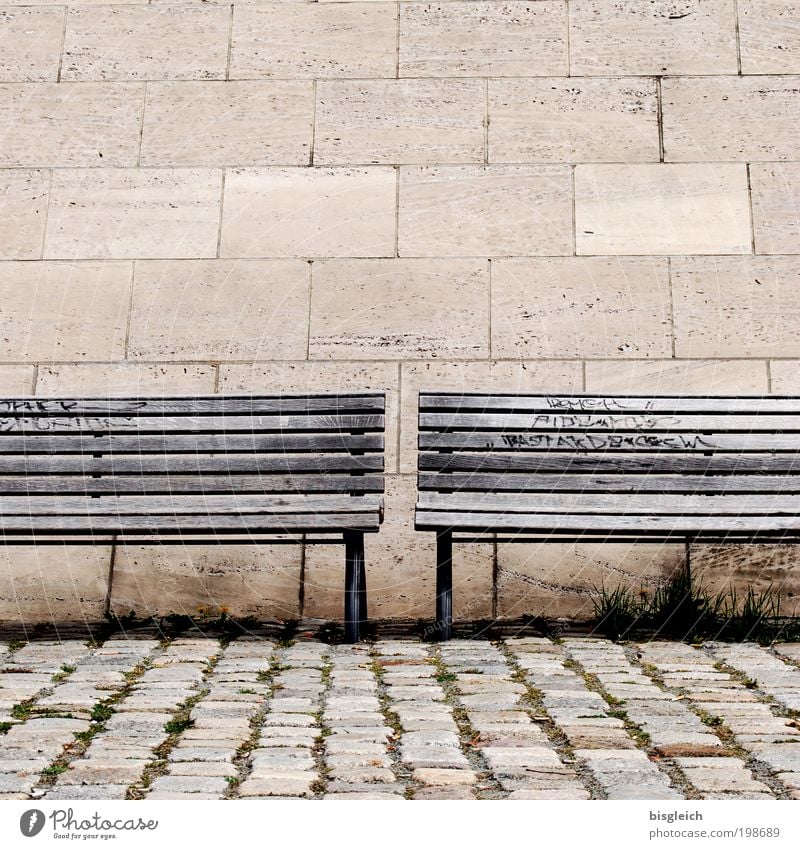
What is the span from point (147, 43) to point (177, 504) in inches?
116

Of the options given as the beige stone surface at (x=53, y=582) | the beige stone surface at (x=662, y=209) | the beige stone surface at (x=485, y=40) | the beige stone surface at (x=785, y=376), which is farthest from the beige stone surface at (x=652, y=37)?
the beige stone surface at (x=53, y=582)

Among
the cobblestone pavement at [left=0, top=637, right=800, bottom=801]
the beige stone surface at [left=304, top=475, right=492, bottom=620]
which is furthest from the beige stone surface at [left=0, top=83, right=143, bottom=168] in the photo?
the cobblestone pavement at [left=0, top=637, right=800, bottom=801]

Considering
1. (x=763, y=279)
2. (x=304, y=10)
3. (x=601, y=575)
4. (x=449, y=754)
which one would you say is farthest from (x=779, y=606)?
(x=304, y=10)

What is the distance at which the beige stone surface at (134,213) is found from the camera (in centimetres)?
568

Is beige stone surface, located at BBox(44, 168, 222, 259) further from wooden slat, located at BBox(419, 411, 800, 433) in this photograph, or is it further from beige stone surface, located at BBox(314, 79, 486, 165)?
wooden slat, located at BBox(419, 411, 800, 433)

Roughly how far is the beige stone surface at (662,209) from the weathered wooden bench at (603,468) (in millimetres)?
1266

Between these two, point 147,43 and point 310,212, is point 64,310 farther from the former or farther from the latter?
point 147,43

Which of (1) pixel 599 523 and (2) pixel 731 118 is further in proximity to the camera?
(2) pixel 731 118

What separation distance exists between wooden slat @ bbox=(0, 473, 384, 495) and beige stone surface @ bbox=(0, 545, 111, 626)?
912 mm

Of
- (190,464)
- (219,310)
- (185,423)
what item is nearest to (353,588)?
(190,464)

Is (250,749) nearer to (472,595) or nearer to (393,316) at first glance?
(472,595)

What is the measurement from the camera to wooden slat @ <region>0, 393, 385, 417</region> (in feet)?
14.5

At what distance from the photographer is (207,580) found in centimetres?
527

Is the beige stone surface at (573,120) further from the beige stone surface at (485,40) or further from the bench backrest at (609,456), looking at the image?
the bench backrest at (609,456)
